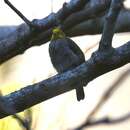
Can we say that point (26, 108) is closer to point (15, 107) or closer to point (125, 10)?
point (15, 107)

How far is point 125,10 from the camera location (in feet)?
8.80

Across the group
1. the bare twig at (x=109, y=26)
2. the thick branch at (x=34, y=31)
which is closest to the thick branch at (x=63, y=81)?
the bare twig at (x=109, y=26)

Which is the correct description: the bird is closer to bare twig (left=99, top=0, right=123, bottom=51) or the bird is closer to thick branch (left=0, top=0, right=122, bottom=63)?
thick branch (left=0, top=0, right=122, bottom=63)

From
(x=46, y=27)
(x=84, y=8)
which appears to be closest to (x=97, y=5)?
(x=84, y=8)

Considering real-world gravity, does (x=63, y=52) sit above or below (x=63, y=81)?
above

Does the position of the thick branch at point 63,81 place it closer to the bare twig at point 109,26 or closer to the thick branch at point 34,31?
the bare twig at point 109,26

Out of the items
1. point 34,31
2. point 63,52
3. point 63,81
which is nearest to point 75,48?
point 63,52

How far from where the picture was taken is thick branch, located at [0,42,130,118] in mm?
1889

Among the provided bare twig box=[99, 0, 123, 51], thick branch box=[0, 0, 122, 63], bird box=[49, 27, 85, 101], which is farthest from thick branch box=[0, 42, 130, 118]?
bird box=[49, 27, 85, 101]

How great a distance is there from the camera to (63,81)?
1.89 m

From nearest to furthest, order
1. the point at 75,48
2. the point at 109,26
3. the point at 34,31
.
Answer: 1. the point at 109,26
2. the point at 34,31
3. the point at 75,48

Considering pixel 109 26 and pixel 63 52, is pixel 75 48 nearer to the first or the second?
pixel 63 52

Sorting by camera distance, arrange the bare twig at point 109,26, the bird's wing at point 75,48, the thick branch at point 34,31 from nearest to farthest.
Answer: the bare twig at point 109,26 → the thick branch at point 34,31 → the bird's wing at point 75,48

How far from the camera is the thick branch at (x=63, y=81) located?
6.20 feet
